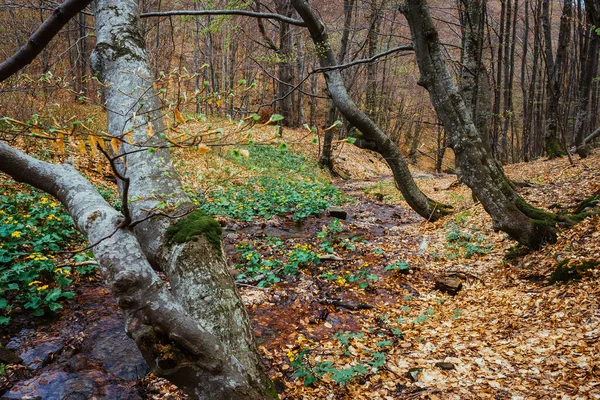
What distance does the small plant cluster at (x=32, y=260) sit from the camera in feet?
13.0

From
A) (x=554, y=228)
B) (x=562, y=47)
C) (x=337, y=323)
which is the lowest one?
(x=337, y=323)

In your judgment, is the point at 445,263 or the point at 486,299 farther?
the point at 445,263

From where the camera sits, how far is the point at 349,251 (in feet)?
20.2

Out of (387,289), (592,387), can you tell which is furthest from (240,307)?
(387,289)

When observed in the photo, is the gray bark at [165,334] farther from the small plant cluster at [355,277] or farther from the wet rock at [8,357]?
the small plant cluster at [355,277]

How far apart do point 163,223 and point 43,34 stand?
1594mm

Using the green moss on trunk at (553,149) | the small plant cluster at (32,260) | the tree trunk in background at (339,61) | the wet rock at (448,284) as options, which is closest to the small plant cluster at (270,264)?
the wet rock at (448,284)

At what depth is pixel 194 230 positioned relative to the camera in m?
2.64

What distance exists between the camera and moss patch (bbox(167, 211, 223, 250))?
8.59 feet

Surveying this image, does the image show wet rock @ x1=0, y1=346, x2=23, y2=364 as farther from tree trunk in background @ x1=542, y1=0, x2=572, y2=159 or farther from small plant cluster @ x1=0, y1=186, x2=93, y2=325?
tree trunk in background @ x1=542, y1=0, x2=572, y2=159

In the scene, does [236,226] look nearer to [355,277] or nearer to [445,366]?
[355,277]

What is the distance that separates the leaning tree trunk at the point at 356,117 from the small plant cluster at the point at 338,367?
14.2 ft

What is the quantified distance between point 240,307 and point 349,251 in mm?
3891

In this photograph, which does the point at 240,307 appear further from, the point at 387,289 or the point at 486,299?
the point at 486,299
